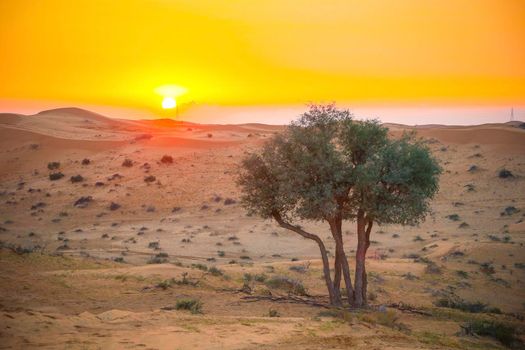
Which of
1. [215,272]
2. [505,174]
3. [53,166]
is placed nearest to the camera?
[215,272]

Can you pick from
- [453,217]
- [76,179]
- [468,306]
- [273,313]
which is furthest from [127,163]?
[273,313]

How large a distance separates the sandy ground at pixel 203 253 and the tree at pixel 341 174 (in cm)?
311

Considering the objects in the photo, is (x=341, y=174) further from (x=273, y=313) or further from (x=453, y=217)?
(x=453, y=217)

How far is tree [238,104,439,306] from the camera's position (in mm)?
15266

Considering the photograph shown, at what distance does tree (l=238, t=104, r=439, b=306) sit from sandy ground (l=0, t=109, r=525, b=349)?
3106 mm

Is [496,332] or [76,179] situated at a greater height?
[76,179]

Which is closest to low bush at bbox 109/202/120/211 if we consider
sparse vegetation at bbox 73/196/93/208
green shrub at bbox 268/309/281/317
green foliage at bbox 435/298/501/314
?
sparse vegetation at bbox 73/196/93/208

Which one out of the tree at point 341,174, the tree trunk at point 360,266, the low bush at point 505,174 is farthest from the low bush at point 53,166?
the tree trunk at point 360,266

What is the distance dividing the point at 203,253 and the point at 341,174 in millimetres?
16183

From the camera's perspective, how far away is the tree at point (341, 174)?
15266 mm

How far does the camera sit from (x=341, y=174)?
50.1 feet

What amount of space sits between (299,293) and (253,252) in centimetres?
1252

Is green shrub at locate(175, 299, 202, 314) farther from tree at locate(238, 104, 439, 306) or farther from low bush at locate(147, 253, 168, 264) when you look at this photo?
low bush at locate(147, 253, 168, 264)

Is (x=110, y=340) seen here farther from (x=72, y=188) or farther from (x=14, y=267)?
(x=72, y=188)
